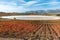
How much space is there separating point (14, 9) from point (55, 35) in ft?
10.8

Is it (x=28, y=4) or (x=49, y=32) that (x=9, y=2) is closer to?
(x=28, y=4)

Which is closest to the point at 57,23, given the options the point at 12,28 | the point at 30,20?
the point at 30,20

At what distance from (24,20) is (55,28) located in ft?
7.25

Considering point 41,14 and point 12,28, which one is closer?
point 41,14

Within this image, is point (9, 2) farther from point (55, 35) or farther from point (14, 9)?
point (55, 35)

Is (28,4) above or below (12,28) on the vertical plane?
above

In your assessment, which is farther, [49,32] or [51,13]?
[49,32]

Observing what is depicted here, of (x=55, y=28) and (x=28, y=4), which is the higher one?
(x=28, y=4)

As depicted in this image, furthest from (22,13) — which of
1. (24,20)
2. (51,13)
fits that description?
(51,13)

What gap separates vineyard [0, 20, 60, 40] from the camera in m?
20.5

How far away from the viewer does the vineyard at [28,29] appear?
20547 mm

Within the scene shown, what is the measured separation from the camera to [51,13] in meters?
19.7

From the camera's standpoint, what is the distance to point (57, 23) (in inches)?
806

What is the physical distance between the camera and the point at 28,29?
2095 cm
